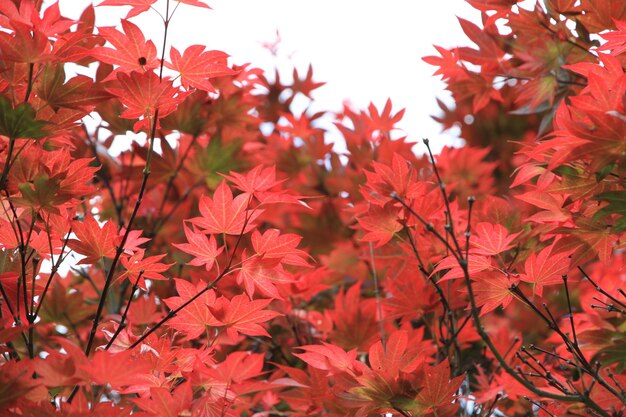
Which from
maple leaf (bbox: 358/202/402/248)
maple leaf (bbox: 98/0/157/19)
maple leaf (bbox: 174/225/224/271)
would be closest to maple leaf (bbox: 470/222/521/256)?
maple leaf (bbox: 358/202/402/248)

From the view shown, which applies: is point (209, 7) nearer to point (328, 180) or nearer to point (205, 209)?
point (205, 209)

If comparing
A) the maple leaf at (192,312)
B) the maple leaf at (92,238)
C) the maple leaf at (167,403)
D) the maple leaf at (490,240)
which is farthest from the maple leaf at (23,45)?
the maple leaf at (490,240)

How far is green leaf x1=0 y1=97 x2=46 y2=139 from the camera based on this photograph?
0.99 m

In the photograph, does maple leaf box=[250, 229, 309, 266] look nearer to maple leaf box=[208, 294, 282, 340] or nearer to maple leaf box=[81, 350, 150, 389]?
maple leaf box=[208, 294, 282, 340]

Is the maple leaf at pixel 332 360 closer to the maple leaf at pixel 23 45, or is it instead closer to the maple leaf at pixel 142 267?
the maple leaf at pixel 142 267

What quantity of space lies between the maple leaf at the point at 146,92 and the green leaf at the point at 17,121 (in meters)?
0.14

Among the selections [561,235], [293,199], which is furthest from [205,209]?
[561,235]

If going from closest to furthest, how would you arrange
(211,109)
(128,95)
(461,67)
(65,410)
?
(65,410)
(128,95)
(461,67)
(211,109)

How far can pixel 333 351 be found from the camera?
113cm

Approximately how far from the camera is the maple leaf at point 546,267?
3.95 ft

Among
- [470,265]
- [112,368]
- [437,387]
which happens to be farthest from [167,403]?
[470,265]

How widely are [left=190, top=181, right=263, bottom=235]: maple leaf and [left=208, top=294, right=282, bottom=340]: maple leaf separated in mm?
127

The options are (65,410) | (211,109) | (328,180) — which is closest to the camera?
(65,410)

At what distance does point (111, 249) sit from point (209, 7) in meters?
0.45
